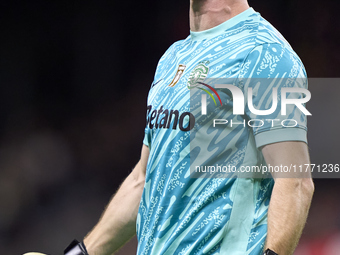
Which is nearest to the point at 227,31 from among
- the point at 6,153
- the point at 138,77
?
the point at 138,77

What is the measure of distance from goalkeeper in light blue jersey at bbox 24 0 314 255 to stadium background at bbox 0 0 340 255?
318 centimetres

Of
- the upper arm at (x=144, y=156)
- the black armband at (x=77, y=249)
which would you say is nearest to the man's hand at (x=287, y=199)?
the upper arm at (x=144, y=156)

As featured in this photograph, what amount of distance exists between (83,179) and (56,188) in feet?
0.80

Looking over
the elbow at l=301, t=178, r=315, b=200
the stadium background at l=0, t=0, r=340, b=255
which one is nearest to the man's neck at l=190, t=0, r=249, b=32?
the elbow at l=301, t=178, r=315, b=200

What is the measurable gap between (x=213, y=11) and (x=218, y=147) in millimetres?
424

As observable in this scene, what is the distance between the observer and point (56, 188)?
4.61 m

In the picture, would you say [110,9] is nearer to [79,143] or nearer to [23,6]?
[23,6]

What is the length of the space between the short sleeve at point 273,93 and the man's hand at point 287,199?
0.10ft

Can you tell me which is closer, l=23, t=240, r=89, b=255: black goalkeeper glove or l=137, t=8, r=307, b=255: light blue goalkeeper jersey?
l=137, t=8, r=307, b=255: light blue goalkeeper jersey

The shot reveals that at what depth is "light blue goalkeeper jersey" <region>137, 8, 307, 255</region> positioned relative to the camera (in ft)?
4.28

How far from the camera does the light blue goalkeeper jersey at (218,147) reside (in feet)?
4.28

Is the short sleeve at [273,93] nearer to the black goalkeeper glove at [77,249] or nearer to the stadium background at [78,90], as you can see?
the black goalkeeper glove at [77,249]

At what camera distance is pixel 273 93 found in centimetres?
127

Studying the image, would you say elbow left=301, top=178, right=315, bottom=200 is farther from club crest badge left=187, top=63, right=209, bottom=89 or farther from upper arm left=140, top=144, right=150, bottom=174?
upper arm left=140, top=144, right=150, bottom=174
